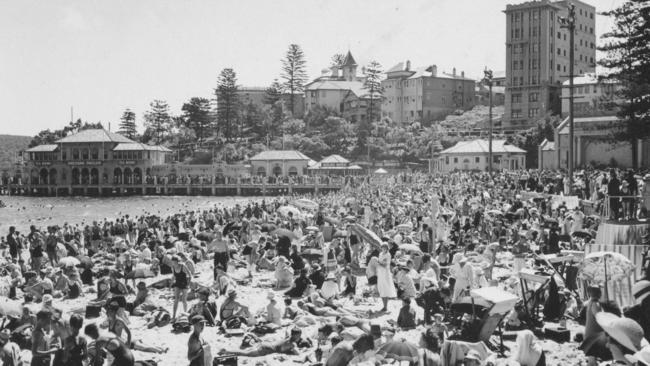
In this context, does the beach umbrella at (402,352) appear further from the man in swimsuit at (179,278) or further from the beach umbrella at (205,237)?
the beach umbrella at (205,237)

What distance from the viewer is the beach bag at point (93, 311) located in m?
12.8

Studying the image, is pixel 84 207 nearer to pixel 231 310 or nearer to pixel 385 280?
pixel 231 310

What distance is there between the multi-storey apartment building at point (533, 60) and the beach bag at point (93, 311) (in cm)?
6975

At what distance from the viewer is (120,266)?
16547 mm

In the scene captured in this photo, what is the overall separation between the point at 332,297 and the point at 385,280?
1.21 metres

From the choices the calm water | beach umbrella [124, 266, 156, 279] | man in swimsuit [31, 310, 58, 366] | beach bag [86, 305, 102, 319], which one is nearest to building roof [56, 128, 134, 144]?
the calm water

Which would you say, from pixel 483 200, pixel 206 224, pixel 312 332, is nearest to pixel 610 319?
pixel 312 332

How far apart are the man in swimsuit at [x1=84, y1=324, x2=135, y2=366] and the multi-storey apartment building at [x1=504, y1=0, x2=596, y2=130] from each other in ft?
240

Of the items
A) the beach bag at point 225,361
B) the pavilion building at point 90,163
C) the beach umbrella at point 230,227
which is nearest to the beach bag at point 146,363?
the beach bag at point 225,361

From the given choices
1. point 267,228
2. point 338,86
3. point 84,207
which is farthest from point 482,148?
point 338,86

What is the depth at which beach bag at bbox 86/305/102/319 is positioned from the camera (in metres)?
12.8

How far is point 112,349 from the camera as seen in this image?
7.92 metres

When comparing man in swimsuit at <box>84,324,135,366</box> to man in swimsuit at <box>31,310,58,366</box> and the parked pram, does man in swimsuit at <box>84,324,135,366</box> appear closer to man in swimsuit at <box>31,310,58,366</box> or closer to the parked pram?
man in swimsuit at <box>31,310,58,366</box>

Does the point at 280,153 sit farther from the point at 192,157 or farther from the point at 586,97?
the point at 586,97
